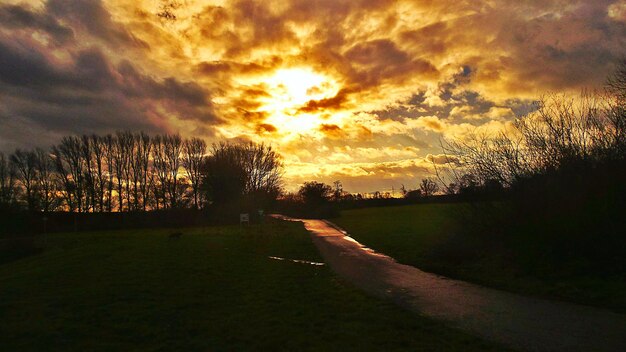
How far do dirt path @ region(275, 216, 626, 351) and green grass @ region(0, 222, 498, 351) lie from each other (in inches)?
24.5

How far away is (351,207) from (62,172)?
59830 millimetres

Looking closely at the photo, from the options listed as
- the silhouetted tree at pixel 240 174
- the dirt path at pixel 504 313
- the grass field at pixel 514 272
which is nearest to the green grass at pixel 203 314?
the dirt path at pixel 504 313

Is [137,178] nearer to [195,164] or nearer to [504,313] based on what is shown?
[195,164]

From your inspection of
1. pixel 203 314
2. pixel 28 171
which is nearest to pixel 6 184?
pixel 28 171

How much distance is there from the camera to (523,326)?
7.54m

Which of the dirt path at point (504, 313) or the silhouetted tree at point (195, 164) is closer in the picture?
the dirt path at point (504, 313)

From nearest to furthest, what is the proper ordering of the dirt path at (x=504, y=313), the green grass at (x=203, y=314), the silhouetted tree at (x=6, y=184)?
the dirt path at (x=504, y=313) < the green grass at (x=203, y=314) < the silhouetted tree at (x=6, y=184)

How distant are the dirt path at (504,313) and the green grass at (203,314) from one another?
62cm

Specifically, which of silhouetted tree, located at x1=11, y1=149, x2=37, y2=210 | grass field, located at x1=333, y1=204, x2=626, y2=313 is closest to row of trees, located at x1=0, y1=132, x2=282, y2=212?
silhouetted tree, located at x1=11, y1=149, x2=37, y2=210

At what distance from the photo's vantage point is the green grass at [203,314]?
705 cm

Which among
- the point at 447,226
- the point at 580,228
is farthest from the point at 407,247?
the point at 580,228

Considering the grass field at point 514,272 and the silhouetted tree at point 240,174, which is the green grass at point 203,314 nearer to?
the grass field at point 514,272

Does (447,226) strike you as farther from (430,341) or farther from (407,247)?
(430,341)

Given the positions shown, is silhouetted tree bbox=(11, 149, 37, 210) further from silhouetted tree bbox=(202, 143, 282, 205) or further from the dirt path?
the dirt path
